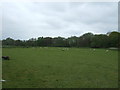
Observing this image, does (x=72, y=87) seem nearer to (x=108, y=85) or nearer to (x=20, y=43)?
(x=108, y=85)

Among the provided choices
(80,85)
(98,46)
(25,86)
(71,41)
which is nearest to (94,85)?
(80,85)

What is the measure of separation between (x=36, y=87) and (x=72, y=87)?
1.42 m

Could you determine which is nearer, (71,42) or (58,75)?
(58,75)

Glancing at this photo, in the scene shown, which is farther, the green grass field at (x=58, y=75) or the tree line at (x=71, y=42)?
the tree line at (x=71, y=42)

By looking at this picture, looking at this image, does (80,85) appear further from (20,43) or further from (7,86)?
(20,43)

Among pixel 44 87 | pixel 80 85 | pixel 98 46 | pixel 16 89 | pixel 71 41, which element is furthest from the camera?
pixel 71 41

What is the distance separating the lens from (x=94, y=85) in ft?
22.2

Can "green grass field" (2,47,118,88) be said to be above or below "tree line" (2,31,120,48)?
below

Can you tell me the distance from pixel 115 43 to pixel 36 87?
63394 millimetres

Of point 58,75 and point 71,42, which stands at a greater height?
point 71,42

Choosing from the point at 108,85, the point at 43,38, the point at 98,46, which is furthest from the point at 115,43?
the point at 108,85

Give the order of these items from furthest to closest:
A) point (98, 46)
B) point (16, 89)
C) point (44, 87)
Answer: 1. point (98, 46)
2. point (44, 87)
3. point (16, 89)

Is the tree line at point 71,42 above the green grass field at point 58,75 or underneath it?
above

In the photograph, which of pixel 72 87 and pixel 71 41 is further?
pixel 71 41
